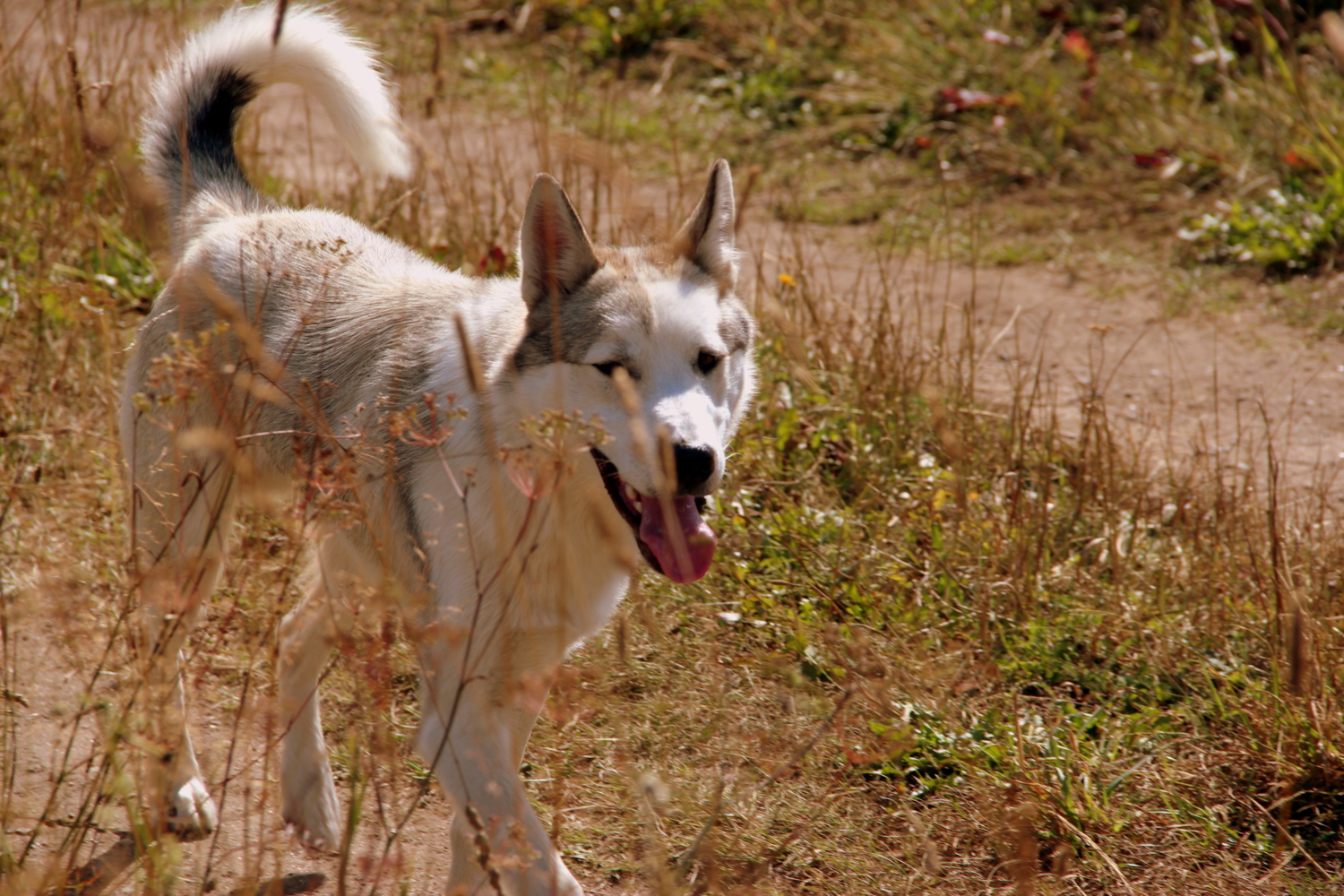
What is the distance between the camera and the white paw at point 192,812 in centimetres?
284

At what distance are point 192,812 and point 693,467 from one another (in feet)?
4.99

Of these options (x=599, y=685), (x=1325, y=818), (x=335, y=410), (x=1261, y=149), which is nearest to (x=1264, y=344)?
(x=1261, y=149)

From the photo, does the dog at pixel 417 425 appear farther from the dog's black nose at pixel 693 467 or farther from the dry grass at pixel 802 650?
the dry grass at pixel 802 650

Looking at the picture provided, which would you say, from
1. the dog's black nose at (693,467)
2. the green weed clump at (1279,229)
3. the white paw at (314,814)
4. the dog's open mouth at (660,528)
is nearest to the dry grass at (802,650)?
the white paw at (314,814)

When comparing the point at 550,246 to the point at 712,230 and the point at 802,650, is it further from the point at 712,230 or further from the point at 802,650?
the point at 802,650

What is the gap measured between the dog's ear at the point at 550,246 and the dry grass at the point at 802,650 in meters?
0.15

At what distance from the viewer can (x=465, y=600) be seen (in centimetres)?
248

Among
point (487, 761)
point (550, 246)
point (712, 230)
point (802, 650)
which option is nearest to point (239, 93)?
point (550, 246)

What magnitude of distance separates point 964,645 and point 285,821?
1902 mm

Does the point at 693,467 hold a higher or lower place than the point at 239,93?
lower

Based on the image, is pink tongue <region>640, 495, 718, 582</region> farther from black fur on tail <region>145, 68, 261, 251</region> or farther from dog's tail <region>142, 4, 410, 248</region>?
black fur on tail <region>145, 68, 261, 251</region>

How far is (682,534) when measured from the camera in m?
2.39

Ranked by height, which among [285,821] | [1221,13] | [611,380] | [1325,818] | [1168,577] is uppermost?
[1221,13]

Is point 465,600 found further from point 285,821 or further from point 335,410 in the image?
point 285,821
